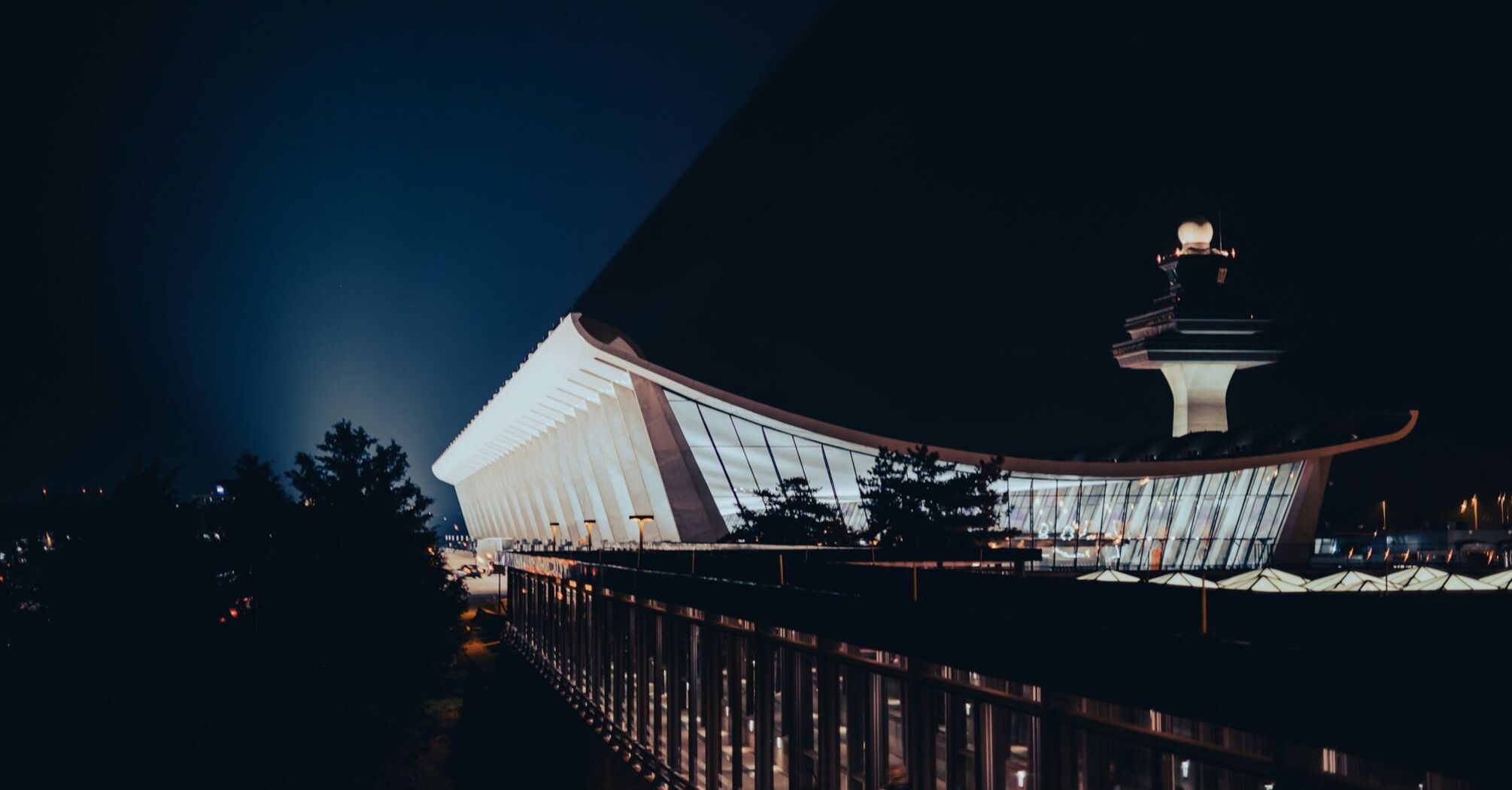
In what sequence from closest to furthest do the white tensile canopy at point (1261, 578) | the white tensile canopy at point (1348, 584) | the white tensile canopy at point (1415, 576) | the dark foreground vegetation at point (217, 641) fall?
the white tensile canopy at point (1348, 584) → the white tensile canopy at point (1261, 578) → the white tensile canopy at point (1415, 576) → the dark foreground vegetation at point (217, 641)

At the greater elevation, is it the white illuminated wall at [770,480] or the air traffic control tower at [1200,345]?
the air traffic control tower at [1200,345]

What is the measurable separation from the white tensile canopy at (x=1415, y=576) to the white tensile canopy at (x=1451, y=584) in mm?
64

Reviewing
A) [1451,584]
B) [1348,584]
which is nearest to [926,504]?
[1348,584]

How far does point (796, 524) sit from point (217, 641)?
19.7 m

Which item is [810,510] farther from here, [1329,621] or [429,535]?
[1329,621]

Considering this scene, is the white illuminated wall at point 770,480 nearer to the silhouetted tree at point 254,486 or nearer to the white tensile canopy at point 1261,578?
the silhouetted tree at point 254,486

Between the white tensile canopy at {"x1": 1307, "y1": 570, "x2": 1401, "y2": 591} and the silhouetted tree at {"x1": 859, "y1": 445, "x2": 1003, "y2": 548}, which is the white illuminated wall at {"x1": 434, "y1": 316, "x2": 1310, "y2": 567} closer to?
the silhouetted tree at {"x1": 859, "y1": 445, "x2": 1003, "y2": 548}

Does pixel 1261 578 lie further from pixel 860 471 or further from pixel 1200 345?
pixel 1200 345

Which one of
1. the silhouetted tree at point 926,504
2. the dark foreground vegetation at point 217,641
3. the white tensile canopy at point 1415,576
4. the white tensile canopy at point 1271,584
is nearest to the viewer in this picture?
the white tensile canopy at point 1271,584

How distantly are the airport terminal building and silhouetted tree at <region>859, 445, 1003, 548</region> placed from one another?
20.0 feet

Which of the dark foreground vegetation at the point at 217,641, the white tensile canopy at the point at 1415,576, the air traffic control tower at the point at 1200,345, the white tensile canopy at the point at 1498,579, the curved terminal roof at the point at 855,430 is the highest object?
the air traffic control tower at the point at 1200,345

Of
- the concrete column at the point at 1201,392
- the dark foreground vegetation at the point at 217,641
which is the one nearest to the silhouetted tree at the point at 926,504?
the dark foreground vegetation at the point at 217,641

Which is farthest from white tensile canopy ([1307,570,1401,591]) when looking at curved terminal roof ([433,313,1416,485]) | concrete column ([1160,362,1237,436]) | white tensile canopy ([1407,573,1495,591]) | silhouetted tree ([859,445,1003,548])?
concrete column ([1160,362,1237,436])

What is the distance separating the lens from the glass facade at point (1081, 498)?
48688mm
